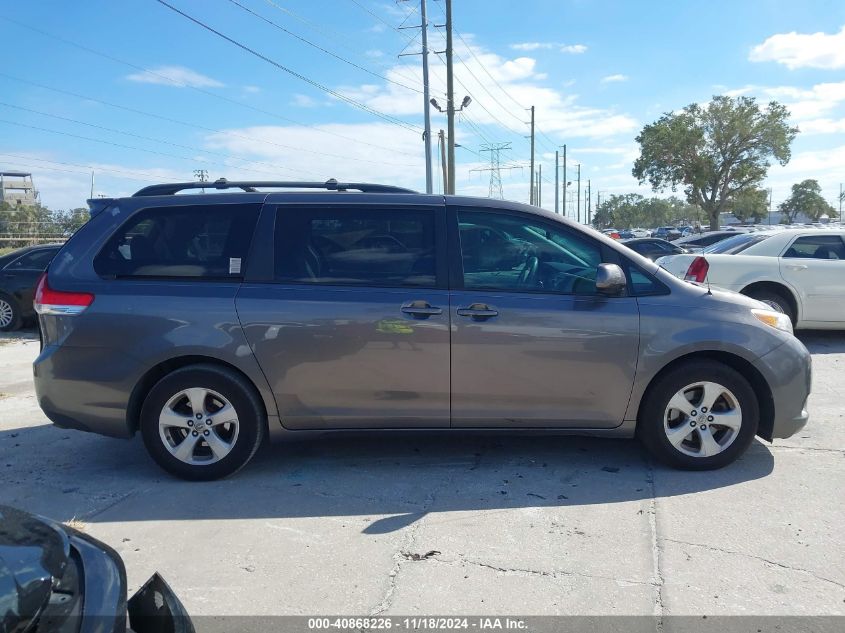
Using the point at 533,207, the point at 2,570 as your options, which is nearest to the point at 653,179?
the point at 533,207

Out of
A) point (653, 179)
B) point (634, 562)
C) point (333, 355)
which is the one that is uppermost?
point (653, 179)

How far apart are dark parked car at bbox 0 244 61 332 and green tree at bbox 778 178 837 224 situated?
87.2 metres

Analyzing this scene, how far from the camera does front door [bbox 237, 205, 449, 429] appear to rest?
4160 mm

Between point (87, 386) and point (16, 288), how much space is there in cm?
784

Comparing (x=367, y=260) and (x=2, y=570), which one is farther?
(x=367, y=260)

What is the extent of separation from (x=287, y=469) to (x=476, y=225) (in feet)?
6.85

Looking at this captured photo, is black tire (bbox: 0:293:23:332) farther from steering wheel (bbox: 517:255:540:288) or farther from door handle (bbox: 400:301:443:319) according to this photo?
steering wheel (bbox: 517:255:540:288)

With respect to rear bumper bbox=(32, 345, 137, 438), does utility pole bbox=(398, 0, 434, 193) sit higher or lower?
higher

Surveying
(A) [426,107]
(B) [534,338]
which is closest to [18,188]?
(A) [426,107]

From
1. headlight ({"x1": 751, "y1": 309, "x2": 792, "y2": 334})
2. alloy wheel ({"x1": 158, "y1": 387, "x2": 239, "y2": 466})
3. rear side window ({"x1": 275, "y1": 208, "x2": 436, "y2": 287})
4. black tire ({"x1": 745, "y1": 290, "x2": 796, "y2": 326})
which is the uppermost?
rear side window ({"x1": 275, "y1": 208, "x2": 436, "y2": 287})

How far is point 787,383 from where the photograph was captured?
429 cm

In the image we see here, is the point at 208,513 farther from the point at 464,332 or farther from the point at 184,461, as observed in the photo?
the point at 464,332

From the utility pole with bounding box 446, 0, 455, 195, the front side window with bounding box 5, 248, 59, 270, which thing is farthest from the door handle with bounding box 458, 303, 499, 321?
the utility pole with bounding box 446, 0, 455, 195

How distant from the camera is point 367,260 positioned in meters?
4.30
